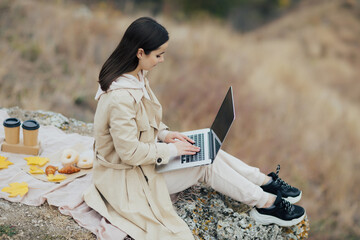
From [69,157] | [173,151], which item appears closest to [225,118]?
[173,151]

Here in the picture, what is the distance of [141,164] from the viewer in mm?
2490

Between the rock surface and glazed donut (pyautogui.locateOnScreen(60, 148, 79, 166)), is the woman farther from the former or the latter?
glazed donut (pyautogui.locateOnScreen(60, 148, 79, 166))

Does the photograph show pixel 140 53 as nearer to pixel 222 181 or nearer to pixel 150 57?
pixel 150 57

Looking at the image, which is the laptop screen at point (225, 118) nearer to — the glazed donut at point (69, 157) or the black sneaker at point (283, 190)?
the black sneaker at point (283, 190)

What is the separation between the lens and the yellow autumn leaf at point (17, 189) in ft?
8.66

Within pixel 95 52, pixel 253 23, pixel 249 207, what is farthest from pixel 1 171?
pixel 253 23

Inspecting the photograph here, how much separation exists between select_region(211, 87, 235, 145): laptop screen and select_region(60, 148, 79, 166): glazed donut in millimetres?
1034

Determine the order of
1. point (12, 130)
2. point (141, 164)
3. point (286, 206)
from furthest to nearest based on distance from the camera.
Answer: point (12, 130), point (286, 206), point (141, 164)

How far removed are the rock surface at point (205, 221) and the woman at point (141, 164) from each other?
112 millimetres

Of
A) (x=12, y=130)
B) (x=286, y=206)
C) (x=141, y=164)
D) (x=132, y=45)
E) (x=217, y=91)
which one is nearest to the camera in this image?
(x=132, y=45)

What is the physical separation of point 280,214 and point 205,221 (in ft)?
1.60

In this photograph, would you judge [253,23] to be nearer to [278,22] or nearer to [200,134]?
[278,22]

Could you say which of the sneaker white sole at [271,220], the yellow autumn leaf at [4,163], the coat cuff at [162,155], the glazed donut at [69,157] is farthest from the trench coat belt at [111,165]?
the sneaker white sole at [271,220]

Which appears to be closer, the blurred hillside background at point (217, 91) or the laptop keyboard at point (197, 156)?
the laptop keyboard at point (197, 156)
